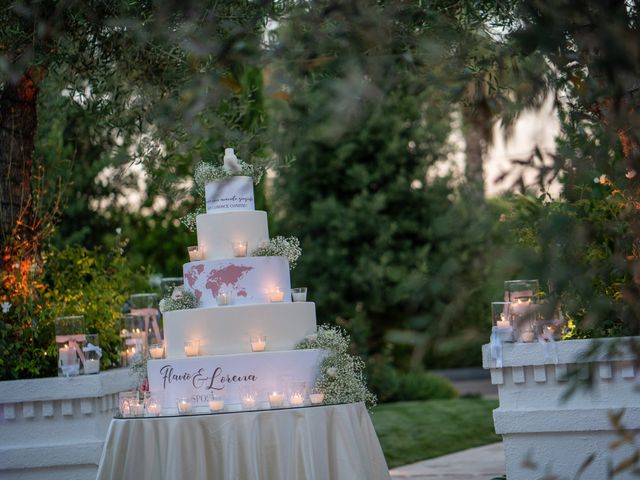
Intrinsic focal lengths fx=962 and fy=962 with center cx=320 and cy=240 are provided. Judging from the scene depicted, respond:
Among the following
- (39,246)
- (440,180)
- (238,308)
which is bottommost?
(238,308)

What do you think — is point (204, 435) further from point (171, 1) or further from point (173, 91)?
point (171, 1)

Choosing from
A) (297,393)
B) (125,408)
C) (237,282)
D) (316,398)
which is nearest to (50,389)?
(125,408)

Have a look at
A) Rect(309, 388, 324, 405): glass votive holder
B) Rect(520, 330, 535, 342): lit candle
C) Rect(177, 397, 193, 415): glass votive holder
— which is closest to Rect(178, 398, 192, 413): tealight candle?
Rect(177, 397, 193, 415): glass votive holder

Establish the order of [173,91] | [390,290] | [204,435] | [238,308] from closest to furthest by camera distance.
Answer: [204,435], [238,308], [173,91], [390,290]

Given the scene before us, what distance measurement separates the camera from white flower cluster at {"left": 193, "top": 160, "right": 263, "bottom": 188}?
7.53m

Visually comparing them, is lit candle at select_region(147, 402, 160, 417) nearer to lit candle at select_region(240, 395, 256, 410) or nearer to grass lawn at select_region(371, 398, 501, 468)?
lit candle at select_region(240, 395, 256, 410)

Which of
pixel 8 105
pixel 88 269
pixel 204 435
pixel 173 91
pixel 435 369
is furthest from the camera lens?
pixel 435 369

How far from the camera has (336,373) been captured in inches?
269

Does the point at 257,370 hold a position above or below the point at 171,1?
below

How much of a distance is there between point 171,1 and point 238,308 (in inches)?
185

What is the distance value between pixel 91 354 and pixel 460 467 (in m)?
4.35

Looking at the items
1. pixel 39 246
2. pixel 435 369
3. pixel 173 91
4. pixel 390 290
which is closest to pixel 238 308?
pixel 173 91

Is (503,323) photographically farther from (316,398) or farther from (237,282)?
(237,282)

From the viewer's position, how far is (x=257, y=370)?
6.88m
